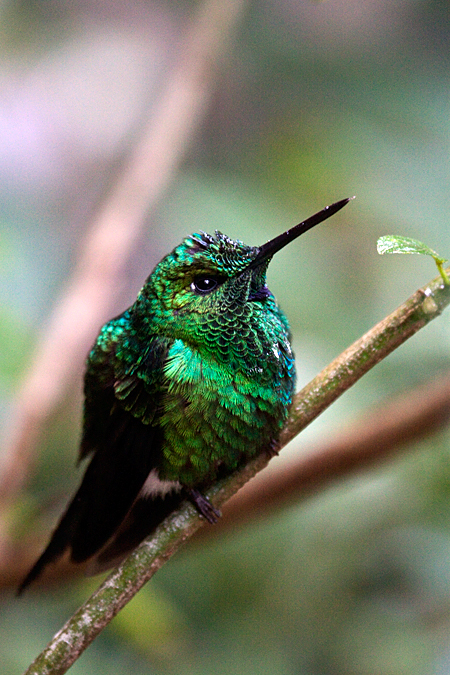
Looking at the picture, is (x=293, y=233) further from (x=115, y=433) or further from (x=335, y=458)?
(x=335, y=458)

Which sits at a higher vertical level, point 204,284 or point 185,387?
point 204,284

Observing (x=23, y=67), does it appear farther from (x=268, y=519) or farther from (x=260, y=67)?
(x=268, y=519)

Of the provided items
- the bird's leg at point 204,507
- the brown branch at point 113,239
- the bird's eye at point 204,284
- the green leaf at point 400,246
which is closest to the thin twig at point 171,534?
the bird's leg at point 204,507

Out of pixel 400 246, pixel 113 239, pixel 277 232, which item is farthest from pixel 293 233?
pixel 113 239

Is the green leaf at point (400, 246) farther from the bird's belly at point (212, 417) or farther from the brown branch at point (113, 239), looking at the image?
the brown branch at point (113, 239)

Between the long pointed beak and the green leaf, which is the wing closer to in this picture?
the long pointed beak

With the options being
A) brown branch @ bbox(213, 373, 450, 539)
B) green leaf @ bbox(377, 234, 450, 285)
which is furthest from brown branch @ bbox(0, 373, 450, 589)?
green leaf @ bbox(377, 234, 450, 285)
